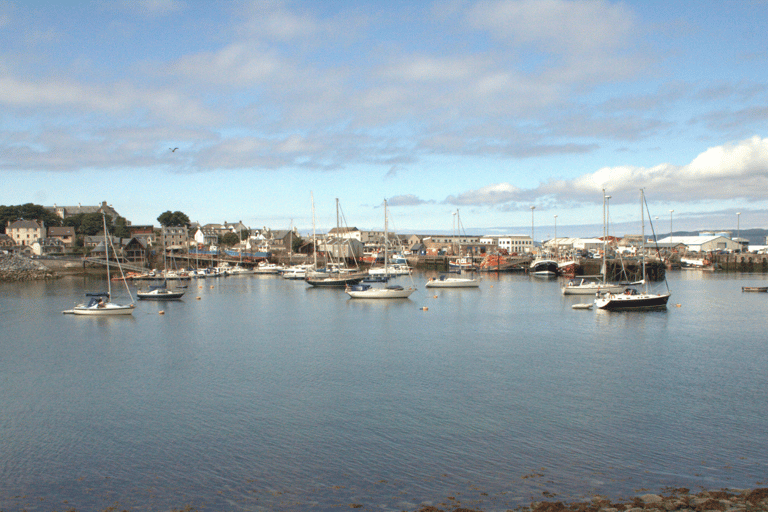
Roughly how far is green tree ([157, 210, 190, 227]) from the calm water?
367ft

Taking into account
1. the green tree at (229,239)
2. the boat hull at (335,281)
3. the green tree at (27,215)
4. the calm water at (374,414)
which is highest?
the green tree at (27,215)

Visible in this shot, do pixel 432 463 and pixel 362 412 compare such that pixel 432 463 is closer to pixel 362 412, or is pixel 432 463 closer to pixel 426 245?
pixel 362 412

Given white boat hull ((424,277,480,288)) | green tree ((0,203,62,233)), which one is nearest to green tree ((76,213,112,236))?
green tree ((0,203,62,233))

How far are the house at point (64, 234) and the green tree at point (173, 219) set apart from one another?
22776 millimetres

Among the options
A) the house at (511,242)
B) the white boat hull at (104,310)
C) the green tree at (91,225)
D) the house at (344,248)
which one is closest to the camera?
the white boat hull at (104,310)

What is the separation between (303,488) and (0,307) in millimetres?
47486

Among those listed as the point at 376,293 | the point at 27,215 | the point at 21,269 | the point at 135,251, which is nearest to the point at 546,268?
the point at 376,293

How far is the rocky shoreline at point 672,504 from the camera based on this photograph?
426 inches

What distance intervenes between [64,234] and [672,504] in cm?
13415

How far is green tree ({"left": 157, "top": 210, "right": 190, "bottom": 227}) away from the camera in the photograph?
143 m

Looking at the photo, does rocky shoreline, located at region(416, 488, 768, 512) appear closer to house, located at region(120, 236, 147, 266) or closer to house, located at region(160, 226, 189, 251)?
house, located at region(120, 236, 147, 266)

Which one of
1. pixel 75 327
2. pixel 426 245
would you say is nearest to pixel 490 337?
pixel 75 327

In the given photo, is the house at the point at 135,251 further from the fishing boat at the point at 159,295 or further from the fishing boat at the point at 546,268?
the fishing boat at the point at 546,268

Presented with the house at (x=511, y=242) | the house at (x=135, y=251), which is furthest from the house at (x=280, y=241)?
the house at (x=511, y=242)
